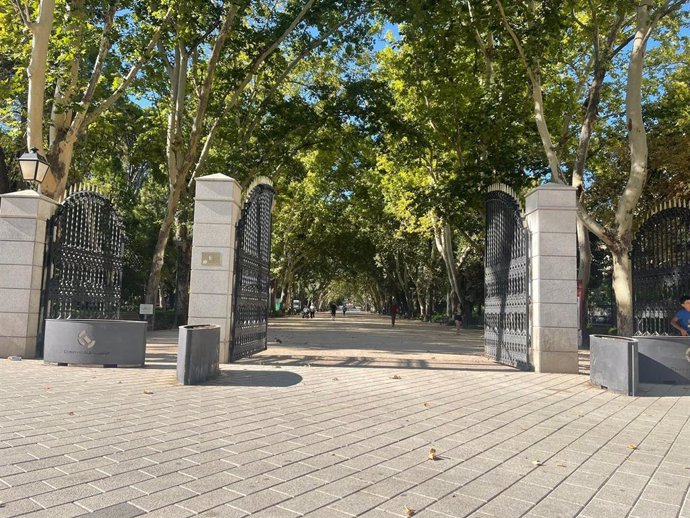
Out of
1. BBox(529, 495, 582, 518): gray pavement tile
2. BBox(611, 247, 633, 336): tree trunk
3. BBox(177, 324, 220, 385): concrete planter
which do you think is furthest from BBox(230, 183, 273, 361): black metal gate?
BBox(611, 247, 633, 336): tree trunk

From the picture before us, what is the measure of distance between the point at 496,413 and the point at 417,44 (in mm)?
13323

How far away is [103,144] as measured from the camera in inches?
888

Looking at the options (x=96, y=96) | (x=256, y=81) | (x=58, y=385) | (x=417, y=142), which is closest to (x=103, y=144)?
(x=96, y=96)

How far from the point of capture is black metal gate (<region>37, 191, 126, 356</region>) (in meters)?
11.5

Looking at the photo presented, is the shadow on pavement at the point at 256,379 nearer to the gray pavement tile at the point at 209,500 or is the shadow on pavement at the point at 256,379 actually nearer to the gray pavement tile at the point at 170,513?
the gray pavement tile at the point at 209,500

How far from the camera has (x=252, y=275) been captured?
41.5 feet

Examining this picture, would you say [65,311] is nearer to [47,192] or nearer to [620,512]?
[47,192]

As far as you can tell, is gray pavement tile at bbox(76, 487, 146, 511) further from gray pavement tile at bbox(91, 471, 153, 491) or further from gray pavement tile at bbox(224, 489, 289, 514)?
gray pavement tile at bbox(224, 489, 289, 514)

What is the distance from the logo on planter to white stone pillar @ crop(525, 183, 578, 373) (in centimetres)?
814

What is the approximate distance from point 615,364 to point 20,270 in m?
11.0

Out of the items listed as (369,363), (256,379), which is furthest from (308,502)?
(369,363)

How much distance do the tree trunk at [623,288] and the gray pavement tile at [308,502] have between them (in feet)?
37.9

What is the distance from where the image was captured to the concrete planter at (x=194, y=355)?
26.9ft

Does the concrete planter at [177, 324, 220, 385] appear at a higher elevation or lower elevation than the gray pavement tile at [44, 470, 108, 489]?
higher
